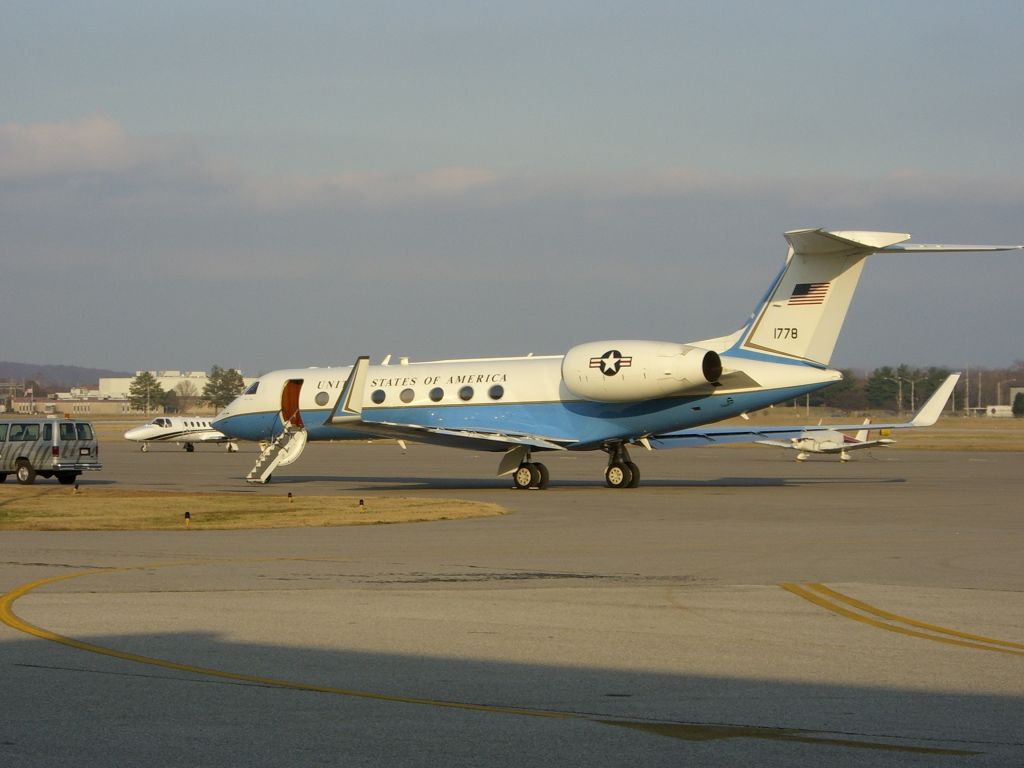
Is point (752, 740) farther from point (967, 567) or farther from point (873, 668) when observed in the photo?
point (967, 567)

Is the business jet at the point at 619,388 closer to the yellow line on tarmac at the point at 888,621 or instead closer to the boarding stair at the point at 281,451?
the boarding stair at the point at 281,451

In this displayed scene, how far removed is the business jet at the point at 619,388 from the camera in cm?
3152

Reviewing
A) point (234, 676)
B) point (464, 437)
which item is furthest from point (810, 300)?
point (234, 676)

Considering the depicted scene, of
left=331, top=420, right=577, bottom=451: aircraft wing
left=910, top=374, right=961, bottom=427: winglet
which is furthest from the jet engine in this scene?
left=910, top=374, right=961, bottom=427: winglet

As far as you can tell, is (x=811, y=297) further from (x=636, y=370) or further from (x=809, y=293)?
(x=636, y=370)

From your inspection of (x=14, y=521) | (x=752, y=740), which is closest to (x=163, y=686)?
(x=752, y=740)

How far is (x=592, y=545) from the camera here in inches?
756

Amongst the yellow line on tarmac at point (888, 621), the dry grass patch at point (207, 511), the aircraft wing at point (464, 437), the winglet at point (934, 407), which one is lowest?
the dry grass patch at point (207, 511)

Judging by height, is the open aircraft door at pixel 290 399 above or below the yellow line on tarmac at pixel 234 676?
above

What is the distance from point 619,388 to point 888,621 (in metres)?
20.7

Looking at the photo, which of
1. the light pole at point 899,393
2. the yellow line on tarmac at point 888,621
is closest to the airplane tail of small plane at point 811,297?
the yellow line on tarmac at point 888,621

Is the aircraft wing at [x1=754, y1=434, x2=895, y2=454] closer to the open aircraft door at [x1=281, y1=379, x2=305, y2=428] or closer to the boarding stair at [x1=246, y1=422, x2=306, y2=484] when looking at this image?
the open aircraft door at [x1=281, y1=379, x2=305, y2=428]

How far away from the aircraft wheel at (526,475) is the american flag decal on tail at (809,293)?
8269 mm

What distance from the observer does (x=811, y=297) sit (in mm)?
31625
